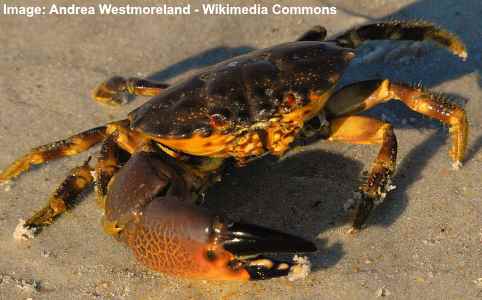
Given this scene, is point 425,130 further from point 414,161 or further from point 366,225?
point 366,225

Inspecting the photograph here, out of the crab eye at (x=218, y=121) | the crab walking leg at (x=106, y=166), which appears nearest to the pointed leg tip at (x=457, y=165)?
the crab eye at (x=218, y=121)

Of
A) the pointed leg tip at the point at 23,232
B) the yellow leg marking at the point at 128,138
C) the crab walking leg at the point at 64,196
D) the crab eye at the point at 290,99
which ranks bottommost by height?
the pointed leg tip at the point at 23,232

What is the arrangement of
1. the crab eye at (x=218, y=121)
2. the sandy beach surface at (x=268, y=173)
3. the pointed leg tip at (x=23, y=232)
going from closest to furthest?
the sandy beach surface at (x=268, y=173)
the crab eye at (x=218, y=121)
the pointed leg tip at (x=23, y=232)

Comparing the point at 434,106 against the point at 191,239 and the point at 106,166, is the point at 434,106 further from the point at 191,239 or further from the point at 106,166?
the point at 106,166

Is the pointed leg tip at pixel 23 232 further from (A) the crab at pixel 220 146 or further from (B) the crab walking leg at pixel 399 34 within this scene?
(B) the crab walking leg at pixel 399 34

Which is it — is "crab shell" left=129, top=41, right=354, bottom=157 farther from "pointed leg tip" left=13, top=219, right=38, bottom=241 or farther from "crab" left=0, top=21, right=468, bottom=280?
"pointed leg tip" left=13, top=219, right=38, bottom=241

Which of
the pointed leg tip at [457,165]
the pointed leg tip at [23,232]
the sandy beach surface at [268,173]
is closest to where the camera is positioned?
the sandy beach surface at [268,173]

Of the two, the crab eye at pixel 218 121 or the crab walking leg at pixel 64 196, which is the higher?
the crab eye at pixel 218 121
